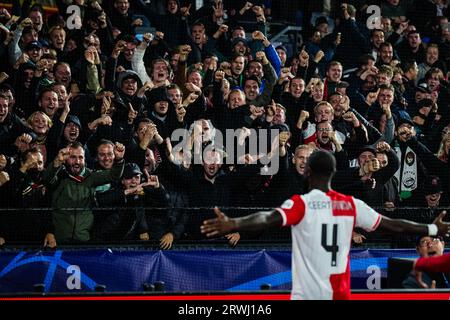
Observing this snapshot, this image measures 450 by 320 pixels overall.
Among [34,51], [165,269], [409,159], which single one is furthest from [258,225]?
[34,51]

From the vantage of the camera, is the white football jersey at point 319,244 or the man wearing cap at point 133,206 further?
the man wearing cap at point 133,206

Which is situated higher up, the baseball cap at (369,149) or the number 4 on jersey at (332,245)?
the number 4 on jersey at (332,245)

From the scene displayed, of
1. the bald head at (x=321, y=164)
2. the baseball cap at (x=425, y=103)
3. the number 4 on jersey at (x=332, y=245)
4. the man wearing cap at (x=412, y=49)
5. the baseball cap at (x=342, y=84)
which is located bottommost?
the number 4 on jersey at (x=332, y=245)

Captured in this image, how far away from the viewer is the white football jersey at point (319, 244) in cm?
595

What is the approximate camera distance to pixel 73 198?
957cm

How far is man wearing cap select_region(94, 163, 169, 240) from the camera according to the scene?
9.58 metres

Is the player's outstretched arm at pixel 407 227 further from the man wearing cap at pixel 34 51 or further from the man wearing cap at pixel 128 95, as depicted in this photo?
the man wearing cap at pixel 34 51

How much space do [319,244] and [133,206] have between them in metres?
4.05

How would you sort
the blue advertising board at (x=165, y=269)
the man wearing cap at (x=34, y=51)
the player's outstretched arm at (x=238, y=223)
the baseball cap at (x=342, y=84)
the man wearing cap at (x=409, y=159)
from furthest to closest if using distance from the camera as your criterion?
the baseball cap at (x=342, y=84)
the man wearing cap at (x=409, y=159)
the man wearing cap at (x=34, y=51)
the blue advertising board at (x=165, y=269)
the player's outstretched arm at (x=238, y=223)

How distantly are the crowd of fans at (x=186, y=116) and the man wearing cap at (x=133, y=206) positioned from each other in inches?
0.6

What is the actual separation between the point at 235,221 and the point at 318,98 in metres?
5.84

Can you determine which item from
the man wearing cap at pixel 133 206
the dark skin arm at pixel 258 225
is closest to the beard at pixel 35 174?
the man wearing cap at pixel 133 206

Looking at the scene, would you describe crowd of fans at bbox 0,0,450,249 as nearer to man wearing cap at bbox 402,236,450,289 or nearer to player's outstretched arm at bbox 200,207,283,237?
man wearing cap at bbox 402,236,450,289
